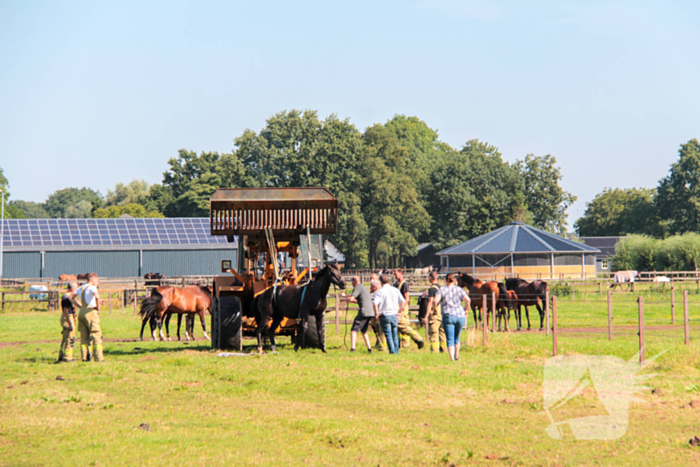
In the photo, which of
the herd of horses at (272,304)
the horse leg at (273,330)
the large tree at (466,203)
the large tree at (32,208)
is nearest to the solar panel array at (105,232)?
the large tree at (466,203)

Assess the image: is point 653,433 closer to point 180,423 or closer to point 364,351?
point 180,423

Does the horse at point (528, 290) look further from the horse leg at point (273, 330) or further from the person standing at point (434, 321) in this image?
the horse leg at point (273, 330)

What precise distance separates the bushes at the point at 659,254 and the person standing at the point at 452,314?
1981 inches

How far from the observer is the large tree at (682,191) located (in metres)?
96.3

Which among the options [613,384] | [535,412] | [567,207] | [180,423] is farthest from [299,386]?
[567,207]

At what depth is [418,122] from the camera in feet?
410

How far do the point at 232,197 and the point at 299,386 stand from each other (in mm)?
5950

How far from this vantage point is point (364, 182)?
75.4 m

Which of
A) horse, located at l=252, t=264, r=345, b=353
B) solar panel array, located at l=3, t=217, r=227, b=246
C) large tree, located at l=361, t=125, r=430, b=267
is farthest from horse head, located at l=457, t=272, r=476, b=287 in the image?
large tree, located at l=361, t=125, r=430, b=267

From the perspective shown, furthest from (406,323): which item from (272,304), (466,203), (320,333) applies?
(466,203)

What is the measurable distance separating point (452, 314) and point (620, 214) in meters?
106

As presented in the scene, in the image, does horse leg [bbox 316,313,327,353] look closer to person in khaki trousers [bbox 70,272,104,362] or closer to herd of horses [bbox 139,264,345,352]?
herd of horses [bbox 139,264,345,352]

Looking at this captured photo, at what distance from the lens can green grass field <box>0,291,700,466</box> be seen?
730cm

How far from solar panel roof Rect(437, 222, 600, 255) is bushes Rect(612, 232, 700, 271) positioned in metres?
2.54
